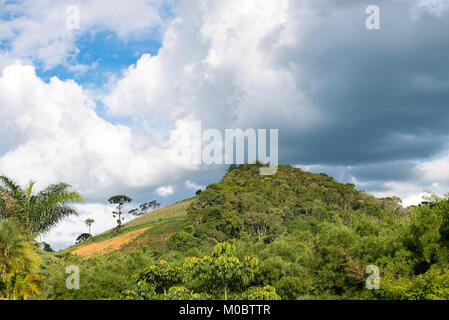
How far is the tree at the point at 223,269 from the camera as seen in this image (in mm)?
18953

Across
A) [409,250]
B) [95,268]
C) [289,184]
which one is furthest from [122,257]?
[289,184]

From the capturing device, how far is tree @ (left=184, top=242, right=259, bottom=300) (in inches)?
746

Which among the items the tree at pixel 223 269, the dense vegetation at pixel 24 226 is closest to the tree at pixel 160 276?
the tree at pixel 223 269

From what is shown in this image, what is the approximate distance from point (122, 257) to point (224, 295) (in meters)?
11.1

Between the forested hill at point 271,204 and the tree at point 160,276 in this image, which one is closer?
the tree at point 160,276

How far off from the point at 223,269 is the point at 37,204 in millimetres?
11110

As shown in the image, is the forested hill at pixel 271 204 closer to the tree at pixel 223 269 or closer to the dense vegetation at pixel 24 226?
the tree at pixel 223 269

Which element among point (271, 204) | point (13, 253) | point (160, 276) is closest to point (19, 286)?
point (13, 253)

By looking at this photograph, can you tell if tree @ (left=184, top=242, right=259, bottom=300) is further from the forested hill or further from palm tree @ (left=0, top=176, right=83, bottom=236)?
the forested hill

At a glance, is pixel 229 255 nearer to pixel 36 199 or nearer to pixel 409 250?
pixel 409 250

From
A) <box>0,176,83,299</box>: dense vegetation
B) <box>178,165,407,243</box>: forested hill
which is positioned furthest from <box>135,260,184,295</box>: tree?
<box>178,165,407,243</box>: forested hill

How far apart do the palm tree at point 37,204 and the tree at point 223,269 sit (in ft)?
26.1

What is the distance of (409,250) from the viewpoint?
19141mm

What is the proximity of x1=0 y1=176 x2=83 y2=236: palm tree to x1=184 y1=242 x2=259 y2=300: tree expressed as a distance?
794 cm
